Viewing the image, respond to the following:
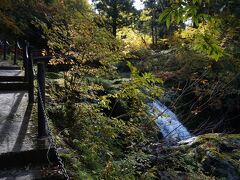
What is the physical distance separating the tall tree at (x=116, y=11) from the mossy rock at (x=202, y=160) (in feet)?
63.4

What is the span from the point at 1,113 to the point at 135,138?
2522mm

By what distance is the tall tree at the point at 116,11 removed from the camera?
25.2 meters

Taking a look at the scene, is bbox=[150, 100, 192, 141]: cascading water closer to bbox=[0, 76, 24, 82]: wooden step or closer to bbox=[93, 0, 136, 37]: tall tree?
bbox=[0, 76, 24, 82]: wooden step

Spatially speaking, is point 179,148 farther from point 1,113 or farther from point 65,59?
point 1,113

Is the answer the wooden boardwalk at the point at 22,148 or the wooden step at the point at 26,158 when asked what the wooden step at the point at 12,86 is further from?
the wooden step at the point at 26,158

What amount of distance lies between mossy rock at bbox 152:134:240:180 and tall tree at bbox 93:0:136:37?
63.4 feet

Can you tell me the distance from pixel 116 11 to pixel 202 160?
20841 millimetres

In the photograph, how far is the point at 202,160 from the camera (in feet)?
20.5

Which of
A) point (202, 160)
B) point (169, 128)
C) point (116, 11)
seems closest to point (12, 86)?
point (202, 160)

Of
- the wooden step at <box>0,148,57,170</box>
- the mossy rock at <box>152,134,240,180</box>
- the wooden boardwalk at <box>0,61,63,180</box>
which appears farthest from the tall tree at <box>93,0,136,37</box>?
the wooden step at <box>0,148,57,170</box>

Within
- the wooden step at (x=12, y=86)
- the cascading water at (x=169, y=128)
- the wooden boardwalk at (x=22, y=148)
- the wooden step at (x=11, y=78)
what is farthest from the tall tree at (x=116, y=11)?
the wooden boardwalk at (x=22, y=148)

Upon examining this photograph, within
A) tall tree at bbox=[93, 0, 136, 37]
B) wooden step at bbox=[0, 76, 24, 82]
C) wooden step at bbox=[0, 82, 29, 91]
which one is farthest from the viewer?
tall tree at bbox=[93, 0, 136, 37]

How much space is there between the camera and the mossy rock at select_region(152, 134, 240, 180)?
5583mm

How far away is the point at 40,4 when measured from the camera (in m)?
14.0
